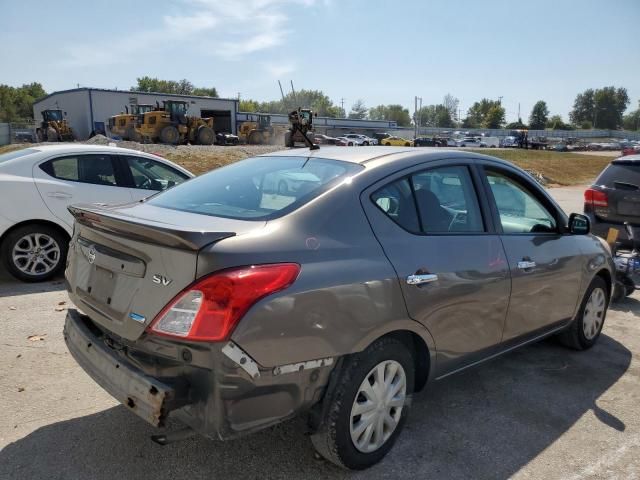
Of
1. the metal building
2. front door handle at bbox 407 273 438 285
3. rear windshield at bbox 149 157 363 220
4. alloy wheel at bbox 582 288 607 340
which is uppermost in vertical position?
the metal building

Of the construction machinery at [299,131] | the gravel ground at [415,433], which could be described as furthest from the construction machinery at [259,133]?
the gravel ground at [415,433]

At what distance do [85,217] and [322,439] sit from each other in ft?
5.64

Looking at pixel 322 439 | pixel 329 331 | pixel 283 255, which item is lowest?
pixel 322 439

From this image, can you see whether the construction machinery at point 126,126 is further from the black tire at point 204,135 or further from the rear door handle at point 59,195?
the rear door handle at point 59,195

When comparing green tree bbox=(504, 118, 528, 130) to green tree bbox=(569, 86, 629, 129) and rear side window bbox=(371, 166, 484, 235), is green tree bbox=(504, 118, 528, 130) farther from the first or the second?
rear side window bbox=(371, 166, 484, 235)

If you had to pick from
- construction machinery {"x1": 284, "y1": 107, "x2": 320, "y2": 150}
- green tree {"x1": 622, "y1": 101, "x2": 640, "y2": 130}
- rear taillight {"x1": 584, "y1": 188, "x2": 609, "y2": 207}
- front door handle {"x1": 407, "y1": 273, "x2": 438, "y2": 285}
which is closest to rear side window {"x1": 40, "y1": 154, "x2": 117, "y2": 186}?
construction machinery {"x1": 284, "y1": 107, "x2": 320, "y2": 150}

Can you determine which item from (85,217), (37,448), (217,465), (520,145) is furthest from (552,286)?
(520,145)

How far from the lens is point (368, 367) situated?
2615mm

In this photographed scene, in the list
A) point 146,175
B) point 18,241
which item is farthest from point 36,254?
point 146,175

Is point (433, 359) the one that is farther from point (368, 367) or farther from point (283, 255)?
point (283, 255)

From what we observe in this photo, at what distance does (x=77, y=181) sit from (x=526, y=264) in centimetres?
520

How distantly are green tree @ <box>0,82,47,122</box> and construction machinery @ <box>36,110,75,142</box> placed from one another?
172 feet

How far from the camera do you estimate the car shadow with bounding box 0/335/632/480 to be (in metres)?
2.76

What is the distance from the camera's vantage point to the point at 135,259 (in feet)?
8.11
